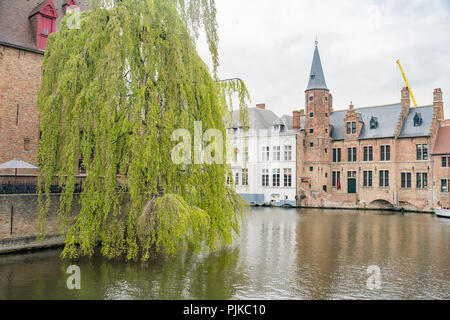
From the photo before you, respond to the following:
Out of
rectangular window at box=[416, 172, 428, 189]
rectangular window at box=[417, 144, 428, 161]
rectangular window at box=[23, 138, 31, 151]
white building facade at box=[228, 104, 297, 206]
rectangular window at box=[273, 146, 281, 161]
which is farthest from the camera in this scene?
rectangular window at box=[273, 146, 281, 161]

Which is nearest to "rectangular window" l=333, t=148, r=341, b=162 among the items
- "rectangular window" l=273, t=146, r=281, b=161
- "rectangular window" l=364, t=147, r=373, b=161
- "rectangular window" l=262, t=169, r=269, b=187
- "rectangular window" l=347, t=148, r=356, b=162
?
"rectangular window" l=347, t=148, r=356, b=162

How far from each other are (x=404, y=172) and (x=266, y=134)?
42.2 feet

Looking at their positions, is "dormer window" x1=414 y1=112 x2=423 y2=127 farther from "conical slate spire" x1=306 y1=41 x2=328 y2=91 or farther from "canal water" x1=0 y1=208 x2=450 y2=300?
"canal water" x1=0 y1=208 x2=450 y2=300

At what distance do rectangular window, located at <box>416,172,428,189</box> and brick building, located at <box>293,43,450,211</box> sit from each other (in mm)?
78

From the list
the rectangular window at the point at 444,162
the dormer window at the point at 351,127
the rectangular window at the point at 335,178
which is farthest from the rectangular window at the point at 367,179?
the rectangular window at the point at 444,162

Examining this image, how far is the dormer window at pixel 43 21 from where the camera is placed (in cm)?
1577

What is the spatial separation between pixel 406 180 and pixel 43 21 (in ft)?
95.8

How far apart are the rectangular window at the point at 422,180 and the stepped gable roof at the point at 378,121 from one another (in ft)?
13.2

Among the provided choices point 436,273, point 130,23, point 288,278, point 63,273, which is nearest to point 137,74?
point 130,23

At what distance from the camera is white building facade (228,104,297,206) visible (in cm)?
3550

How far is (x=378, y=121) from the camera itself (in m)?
34.0

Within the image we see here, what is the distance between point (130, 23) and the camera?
10.4 m

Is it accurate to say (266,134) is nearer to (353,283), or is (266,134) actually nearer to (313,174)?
(313,174)

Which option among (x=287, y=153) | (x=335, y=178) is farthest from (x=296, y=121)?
(x=335, y=178)
